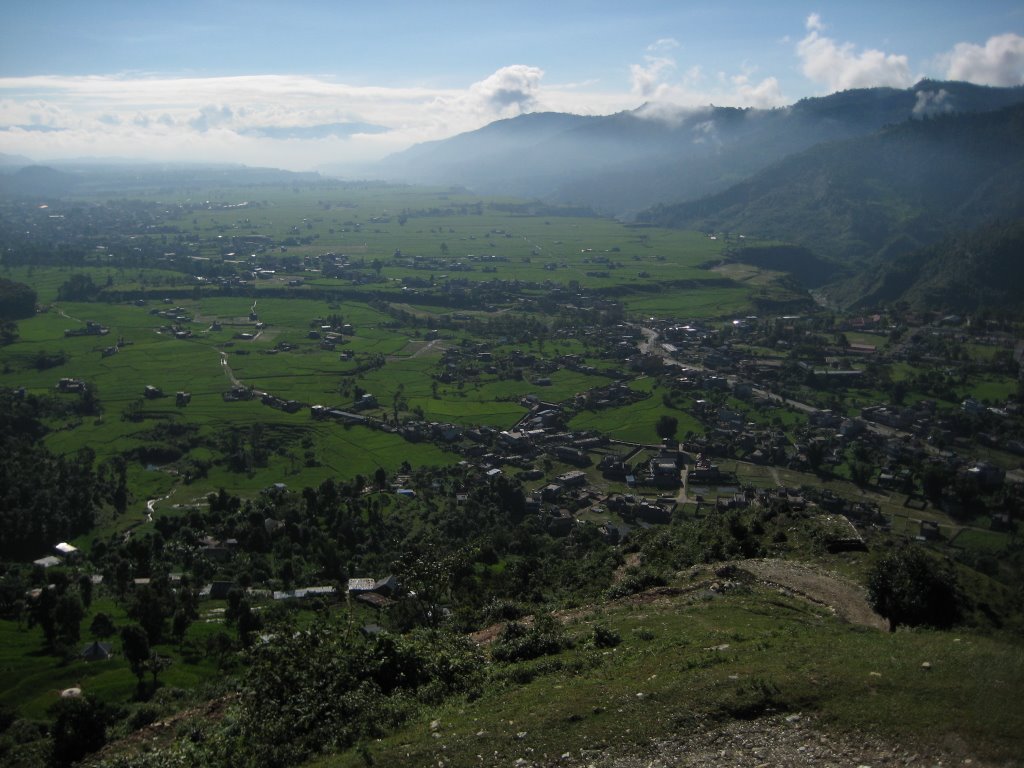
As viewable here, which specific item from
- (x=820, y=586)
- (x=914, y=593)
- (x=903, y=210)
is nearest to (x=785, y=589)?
(x=820, y=586)

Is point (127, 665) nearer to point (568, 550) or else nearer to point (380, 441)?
point (568, 550)

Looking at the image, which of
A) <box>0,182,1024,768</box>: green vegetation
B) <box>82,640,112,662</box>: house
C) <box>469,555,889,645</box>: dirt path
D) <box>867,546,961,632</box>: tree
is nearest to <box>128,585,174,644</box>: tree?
<box>0,182,1024,768</box>: green vegetation

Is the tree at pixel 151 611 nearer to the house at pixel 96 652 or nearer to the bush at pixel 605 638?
the house at pixel 96 652

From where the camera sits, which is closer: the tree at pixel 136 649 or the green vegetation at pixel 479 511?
the green vegetation at pixel 479 511

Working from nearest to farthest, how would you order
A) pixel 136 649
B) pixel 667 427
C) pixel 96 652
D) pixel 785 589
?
pixel 785 589
pixel 136 649
pixel 96 652
pixel 667 427

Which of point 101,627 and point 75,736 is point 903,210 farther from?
point 75,736

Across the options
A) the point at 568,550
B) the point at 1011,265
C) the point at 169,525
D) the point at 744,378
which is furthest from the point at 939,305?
the point at 169,525

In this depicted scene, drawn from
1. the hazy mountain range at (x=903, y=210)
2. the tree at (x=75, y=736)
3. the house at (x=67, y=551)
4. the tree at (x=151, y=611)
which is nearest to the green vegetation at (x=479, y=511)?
the tree at (x=75, y=736)
